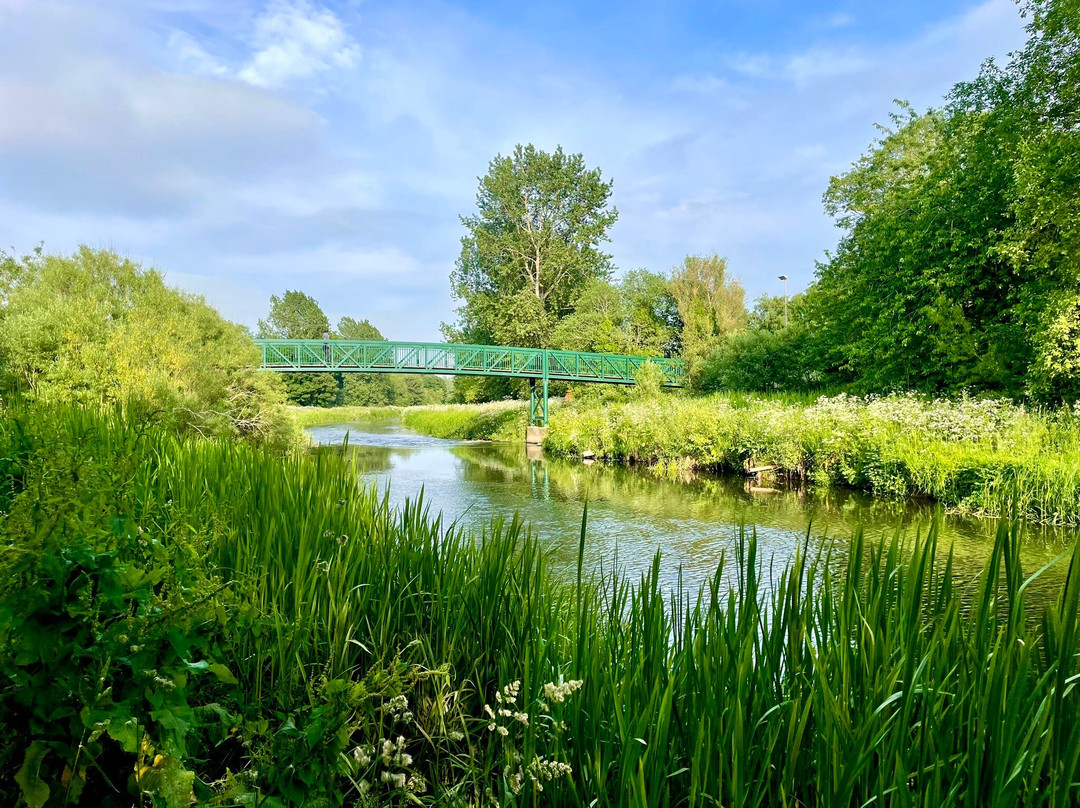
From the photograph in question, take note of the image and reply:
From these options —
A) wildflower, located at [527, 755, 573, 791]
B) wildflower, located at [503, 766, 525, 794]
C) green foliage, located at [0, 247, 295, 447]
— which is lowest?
wildflower, located at [503, 766, 525, 794]

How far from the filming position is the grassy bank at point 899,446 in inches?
339

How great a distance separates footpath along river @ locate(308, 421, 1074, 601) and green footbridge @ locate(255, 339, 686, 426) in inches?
419

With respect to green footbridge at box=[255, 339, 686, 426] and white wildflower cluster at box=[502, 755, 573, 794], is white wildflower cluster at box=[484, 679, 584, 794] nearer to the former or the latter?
white wildflower cluster at box=[502, 755, 573, 794]

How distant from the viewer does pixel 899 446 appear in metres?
10.9

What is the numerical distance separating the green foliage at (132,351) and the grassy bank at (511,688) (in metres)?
4.19

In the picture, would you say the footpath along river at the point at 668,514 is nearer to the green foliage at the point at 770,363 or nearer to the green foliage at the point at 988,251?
the green foliage at the point at 988,251

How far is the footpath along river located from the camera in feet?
21.8

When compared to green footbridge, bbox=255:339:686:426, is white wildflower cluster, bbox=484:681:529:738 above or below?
below

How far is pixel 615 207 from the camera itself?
45406 millimetres

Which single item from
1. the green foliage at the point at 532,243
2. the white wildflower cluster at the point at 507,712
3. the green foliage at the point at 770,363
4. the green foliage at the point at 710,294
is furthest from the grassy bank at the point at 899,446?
the green foliage at the point at 532,243

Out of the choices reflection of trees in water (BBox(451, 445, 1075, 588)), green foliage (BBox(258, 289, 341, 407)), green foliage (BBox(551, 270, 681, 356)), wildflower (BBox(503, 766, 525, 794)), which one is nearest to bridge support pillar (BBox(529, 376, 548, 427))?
green foliage (BBox(551, 270, 681, 356))

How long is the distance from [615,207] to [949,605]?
4632 cm

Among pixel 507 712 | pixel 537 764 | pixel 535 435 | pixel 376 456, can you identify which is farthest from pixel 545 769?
pixel 535 435

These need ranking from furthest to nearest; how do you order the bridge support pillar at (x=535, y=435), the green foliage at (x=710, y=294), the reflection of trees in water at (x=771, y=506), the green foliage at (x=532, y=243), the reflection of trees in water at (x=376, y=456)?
the green foliage at (x=532, y=243)
the green foliage at (x=710, y=294)
the bridge support pillar at (x=535, y=435)
the reflection of trees in water at (x=376, y=456)
the reflection of trees in water at (x=771, y=506)
